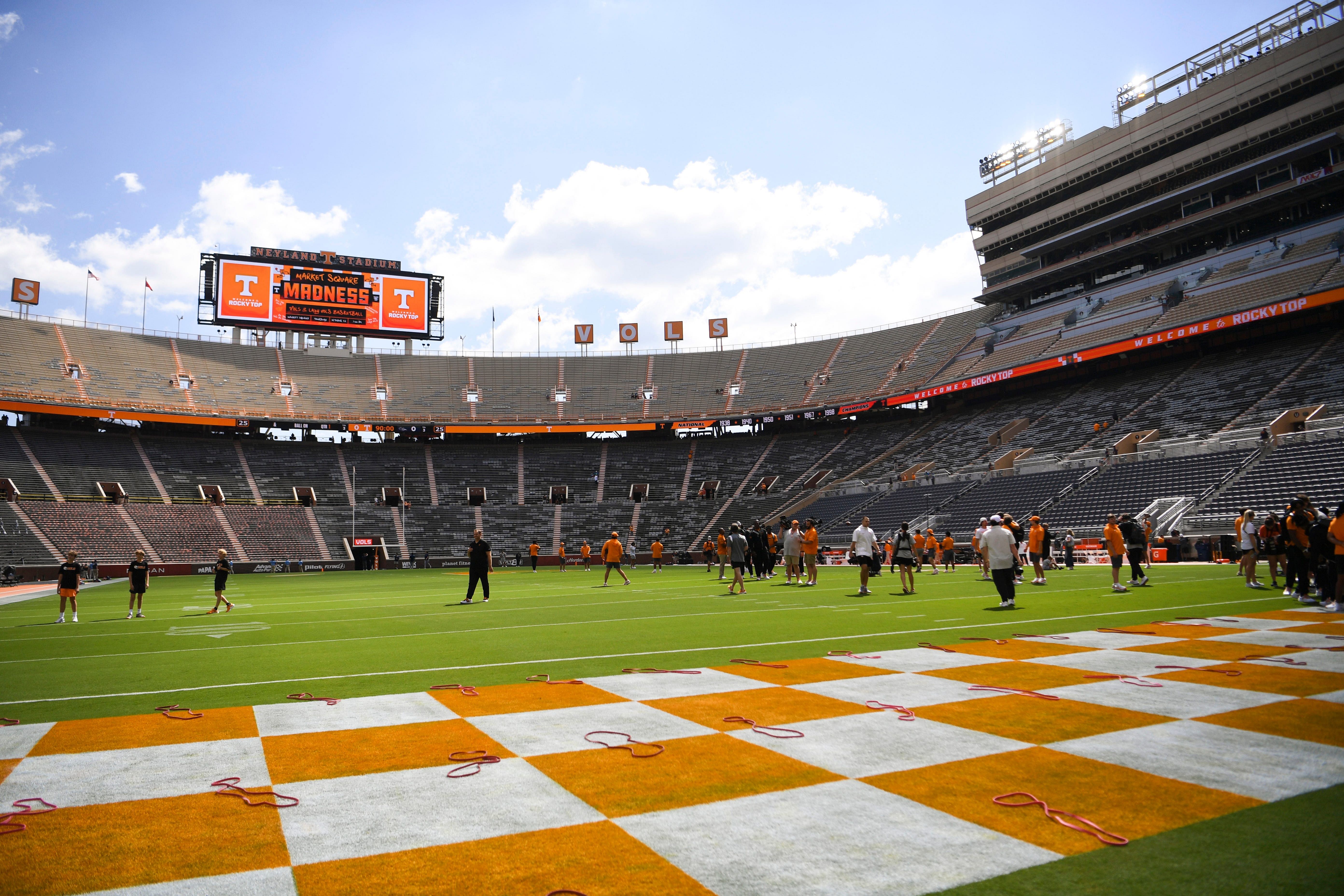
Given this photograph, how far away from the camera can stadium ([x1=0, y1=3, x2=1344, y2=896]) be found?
413 cm

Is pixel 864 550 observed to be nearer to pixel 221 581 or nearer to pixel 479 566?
pixel 479 566

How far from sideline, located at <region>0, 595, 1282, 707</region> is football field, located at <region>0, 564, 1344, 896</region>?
3.6 inches

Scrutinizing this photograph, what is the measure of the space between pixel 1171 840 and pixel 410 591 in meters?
26.2

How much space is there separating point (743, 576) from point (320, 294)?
5303 cm

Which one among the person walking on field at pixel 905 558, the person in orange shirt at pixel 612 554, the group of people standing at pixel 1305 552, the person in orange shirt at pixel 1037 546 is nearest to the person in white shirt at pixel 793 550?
the person walking on field at pixel 905 558

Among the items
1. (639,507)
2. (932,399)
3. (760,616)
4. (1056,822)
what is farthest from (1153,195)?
(1056,822)

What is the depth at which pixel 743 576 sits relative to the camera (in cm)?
2697

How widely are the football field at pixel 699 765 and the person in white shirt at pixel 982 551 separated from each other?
12243 mm

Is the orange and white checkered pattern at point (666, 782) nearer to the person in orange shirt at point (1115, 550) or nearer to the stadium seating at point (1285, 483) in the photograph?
the person in orange shirt at point (1115, 550)

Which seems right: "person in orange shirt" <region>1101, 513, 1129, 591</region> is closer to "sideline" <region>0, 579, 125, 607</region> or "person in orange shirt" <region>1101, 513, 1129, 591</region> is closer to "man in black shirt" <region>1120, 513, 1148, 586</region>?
"man in black shirt" <region>1120, 513, 1148, 586</region>

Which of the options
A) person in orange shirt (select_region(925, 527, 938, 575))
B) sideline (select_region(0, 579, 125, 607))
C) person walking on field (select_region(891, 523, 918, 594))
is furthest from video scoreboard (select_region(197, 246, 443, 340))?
person walking on field (select_region(891, 523, 918, 594))

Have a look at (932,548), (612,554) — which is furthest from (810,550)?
(932,548)

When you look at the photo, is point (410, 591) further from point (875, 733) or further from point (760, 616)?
point (875, 733)

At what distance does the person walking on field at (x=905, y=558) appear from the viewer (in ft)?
65.3
